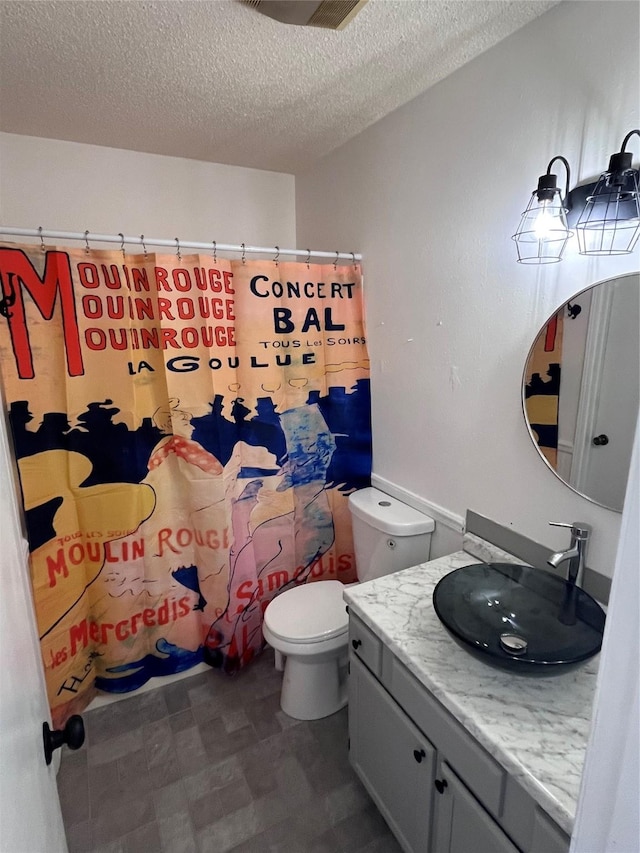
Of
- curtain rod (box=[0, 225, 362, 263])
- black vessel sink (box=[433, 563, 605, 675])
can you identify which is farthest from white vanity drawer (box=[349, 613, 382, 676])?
curtain rod (box=[0, 225, 362, 263])

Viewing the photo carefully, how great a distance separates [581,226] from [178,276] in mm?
1365

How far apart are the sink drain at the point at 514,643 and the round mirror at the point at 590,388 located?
425 millimetres

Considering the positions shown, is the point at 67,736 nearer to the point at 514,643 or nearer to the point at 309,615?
the point at 514,643

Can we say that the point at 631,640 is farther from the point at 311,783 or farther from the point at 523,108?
the point at 311,783

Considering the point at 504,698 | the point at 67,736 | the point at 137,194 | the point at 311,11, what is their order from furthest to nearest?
the point at 137,194 < the point at 311,11 < the point at 504,698 < the point at 67,736

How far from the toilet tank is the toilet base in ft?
1.33

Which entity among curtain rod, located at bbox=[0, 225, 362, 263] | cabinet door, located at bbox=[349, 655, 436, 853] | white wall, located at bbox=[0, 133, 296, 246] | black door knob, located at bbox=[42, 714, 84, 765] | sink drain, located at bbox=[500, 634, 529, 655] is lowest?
cabinet door, located at bbox=[349, 655, 436, 853]

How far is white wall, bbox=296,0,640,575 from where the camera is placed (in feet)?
3.81

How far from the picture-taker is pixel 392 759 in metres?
1.32

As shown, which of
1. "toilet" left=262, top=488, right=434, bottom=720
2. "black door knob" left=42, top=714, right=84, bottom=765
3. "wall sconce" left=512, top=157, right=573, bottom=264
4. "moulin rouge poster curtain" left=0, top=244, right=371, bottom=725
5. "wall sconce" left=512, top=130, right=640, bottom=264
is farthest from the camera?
Result: "toilet" left=262, top=488, right=434, bottom=720

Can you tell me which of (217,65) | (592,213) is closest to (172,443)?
(217,65)

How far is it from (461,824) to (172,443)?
1.52 meters

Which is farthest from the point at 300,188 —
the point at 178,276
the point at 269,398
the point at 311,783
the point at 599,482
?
the point at 311,783

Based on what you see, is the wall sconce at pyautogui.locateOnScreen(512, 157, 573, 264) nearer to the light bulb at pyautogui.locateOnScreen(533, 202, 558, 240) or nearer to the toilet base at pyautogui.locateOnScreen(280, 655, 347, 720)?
the light bulb at pyautogui.locateOnScreen(533, 202, 558, 240)
